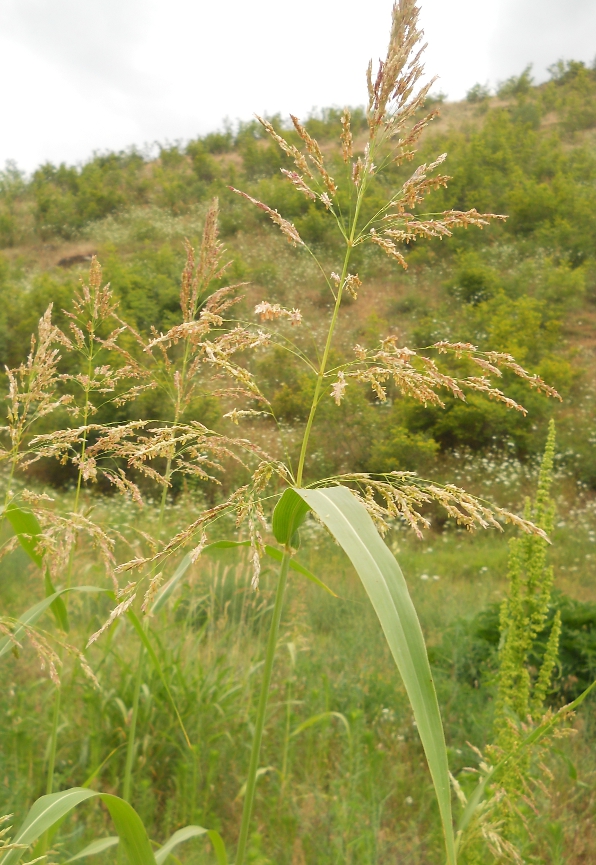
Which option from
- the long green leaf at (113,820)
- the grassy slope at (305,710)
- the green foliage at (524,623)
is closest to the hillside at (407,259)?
the grassy slope at (305,710)

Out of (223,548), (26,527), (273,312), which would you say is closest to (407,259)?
(223,548)

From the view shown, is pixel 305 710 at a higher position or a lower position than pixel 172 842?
lower

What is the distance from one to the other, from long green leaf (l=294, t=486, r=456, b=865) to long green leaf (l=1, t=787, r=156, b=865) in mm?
546

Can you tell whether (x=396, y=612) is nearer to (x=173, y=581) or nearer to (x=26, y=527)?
(x=173, y=581)

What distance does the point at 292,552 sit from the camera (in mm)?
875

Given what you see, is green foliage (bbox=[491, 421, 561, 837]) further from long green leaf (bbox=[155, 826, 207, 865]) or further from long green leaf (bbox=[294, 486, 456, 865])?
long green leaf (bbox=[294, 486, 456, 865])

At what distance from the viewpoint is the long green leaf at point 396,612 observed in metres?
0.51

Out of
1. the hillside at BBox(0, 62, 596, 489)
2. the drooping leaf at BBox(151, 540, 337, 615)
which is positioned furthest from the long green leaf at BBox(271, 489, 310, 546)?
the hillside at BBox(0, 62, 596, 489)

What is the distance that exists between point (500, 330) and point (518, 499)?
3.77 m

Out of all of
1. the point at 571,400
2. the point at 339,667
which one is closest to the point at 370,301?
the point at 571,400

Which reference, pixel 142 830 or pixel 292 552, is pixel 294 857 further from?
pixel 292 552

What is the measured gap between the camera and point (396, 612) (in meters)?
0.60

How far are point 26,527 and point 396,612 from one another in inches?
37.1

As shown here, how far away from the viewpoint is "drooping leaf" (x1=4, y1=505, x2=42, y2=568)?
3.94 feet
